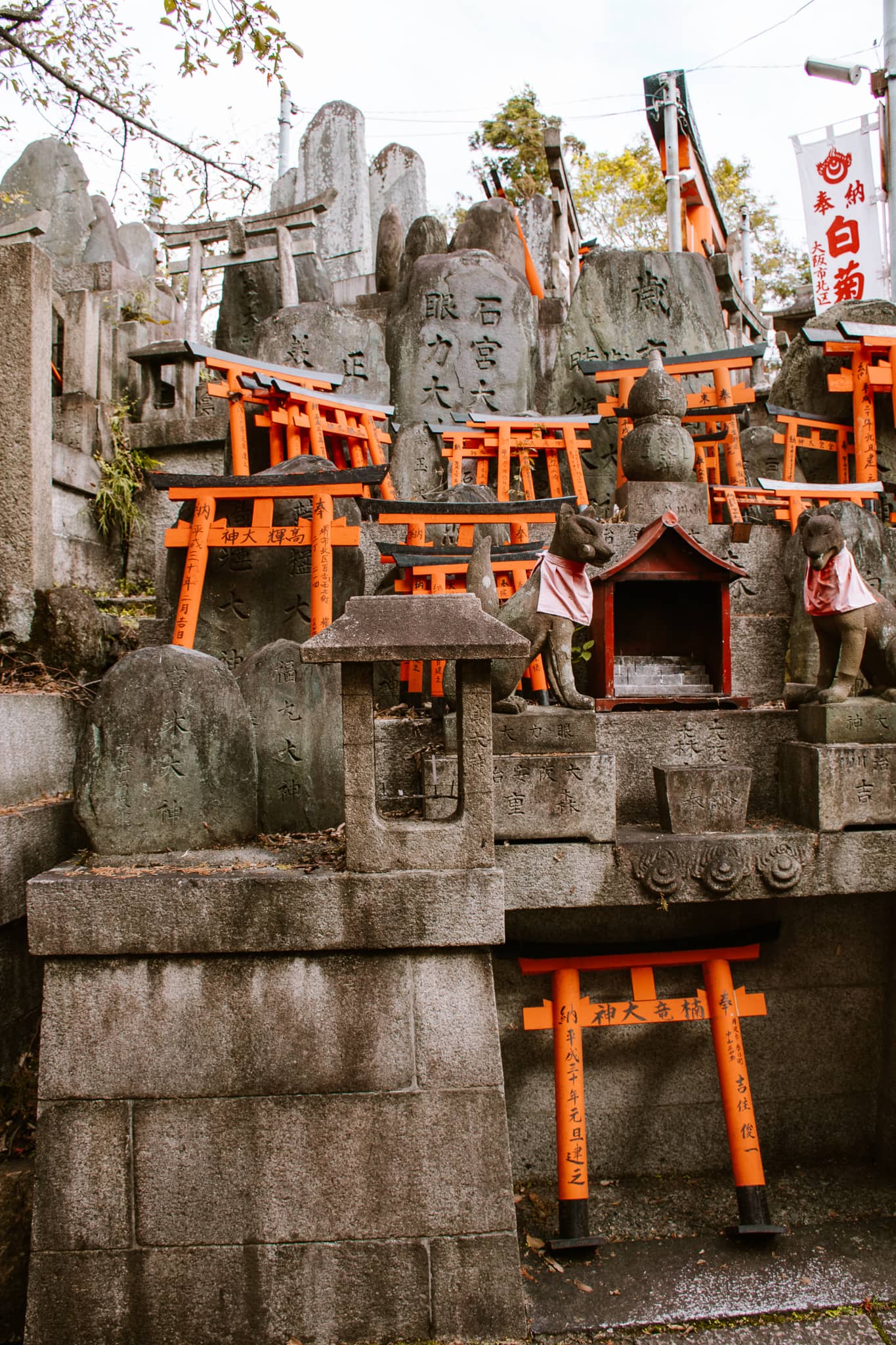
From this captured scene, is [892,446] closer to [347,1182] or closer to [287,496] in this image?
[287,496]

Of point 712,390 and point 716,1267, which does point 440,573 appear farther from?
point 712,390

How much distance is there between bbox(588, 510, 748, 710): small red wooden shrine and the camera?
469 centimetres

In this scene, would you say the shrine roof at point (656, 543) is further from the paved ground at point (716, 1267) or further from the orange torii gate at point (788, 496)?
the paved ground at point (716, 1267)

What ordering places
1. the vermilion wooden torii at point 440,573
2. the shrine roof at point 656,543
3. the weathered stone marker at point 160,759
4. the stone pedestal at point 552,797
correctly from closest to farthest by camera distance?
the weathered stone marker at point 160,759, the stone pedestal at point 552,797, the shrine roof at point 656,543, the vermilion wooden torii at point 440,573

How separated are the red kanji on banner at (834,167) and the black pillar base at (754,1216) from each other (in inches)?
493

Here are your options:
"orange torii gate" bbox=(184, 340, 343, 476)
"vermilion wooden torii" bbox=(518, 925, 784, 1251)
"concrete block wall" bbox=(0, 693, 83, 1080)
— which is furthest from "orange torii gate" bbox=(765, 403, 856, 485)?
"concrete block wall" bbox=(0, 693, 83, 1080)

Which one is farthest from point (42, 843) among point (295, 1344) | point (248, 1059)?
point (295, 1344)

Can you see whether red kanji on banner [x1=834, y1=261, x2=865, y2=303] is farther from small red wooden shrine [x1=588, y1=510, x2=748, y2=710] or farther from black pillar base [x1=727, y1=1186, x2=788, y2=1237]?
black pillar base [x1=727, y1=1186, x2=788, y2=1237]

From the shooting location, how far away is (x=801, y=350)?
11273 millimetres

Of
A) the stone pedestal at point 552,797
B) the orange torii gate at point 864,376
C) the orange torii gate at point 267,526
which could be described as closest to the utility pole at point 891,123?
the orange torii gate at point 864,376

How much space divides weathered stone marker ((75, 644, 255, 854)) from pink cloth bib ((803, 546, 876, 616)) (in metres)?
2.81

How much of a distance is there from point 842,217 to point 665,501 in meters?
7.84

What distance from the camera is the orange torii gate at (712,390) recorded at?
892 centimetres

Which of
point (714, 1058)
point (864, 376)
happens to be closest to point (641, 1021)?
point (714, 1058)
